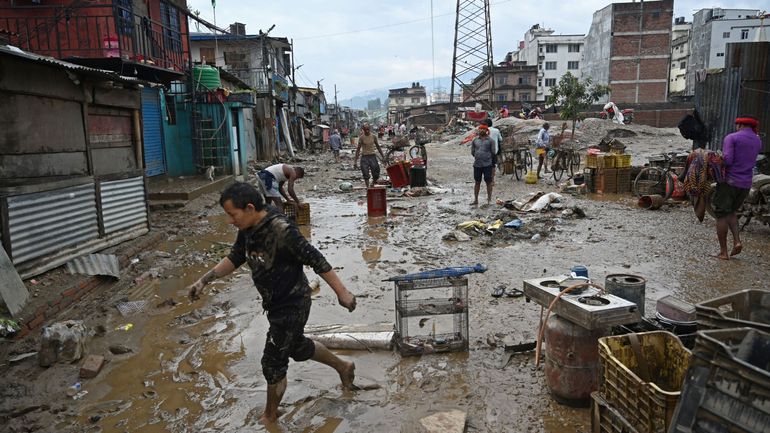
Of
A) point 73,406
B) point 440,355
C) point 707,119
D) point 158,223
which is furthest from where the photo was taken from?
point 707,119

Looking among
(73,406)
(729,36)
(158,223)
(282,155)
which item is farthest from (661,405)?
(729,36)

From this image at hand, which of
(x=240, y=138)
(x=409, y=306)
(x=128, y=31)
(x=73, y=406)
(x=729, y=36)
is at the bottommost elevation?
(x=73, y=406)

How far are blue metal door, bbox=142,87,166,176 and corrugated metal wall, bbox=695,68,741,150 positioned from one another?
1446 centimetres

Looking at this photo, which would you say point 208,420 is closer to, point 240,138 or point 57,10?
point 57,10

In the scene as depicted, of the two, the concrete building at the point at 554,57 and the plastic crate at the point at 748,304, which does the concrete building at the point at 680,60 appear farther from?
the plastic crate at the point at 748,304

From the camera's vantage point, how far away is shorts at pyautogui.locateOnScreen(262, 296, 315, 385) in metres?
3.43

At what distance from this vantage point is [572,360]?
11.3 feet

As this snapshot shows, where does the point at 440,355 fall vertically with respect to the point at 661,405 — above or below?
below

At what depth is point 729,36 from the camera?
2021 inches

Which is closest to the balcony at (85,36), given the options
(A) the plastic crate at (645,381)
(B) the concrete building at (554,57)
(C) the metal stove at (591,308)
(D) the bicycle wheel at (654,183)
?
(C) the metal stove at (591,308)

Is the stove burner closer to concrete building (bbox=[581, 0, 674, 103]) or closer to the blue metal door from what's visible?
the blue metal door

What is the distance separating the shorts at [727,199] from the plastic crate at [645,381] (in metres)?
4.58

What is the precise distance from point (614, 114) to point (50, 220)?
33.4 m

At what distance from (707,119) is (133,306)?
1296cm
